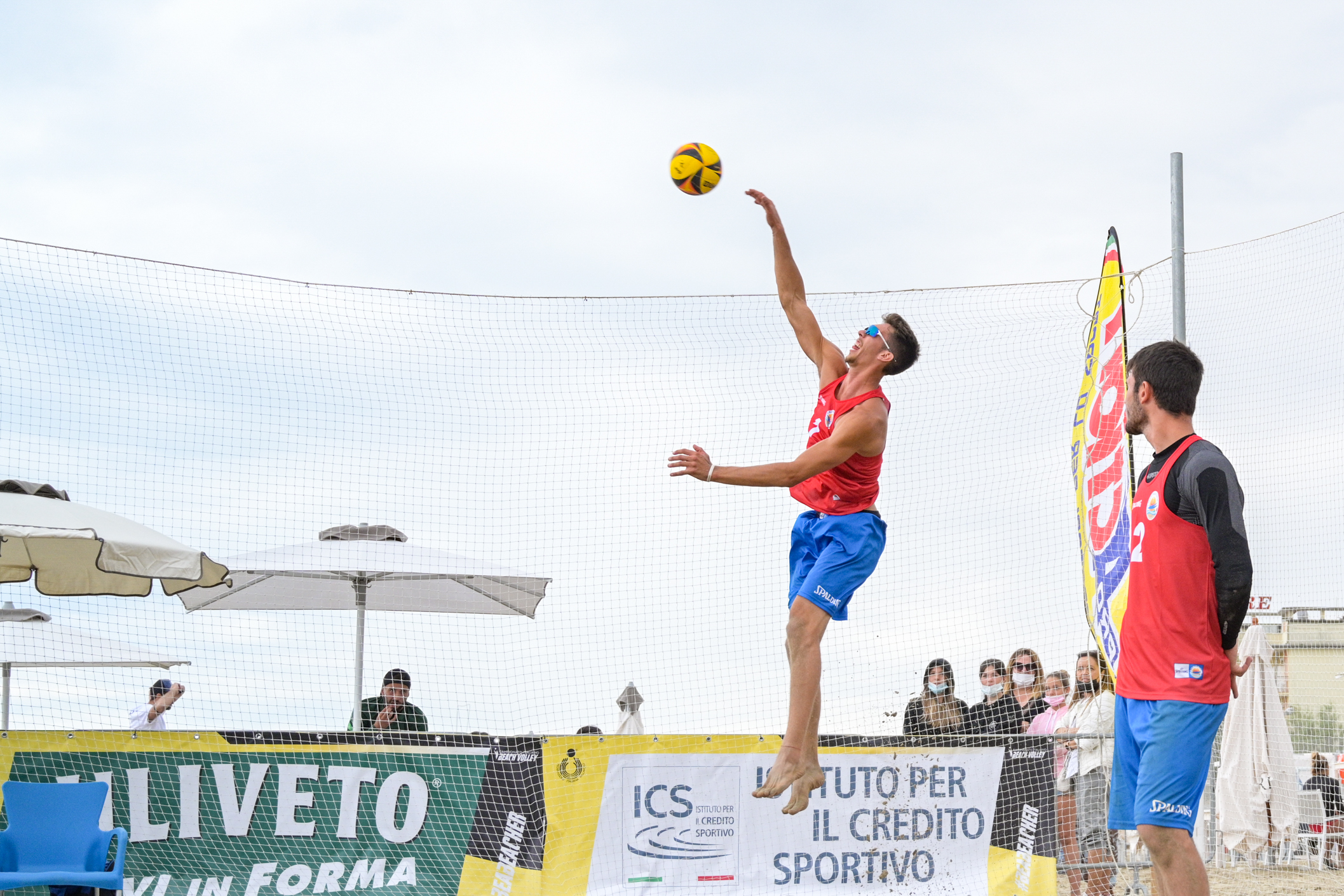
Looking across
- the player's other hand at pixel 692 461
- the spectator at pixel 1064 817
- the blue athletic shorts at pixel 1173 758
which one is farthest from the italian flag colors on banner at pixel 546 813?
the blue athletic shorts at pixel 1173 758

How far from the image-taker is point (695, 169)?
5109 mm

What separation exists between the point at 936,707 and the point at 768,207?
12.2 ft

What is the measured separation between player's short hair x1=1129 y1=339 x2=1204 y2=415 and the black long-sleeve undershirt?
0.19 meters

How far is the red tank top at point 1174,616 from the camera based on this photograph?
3.38m

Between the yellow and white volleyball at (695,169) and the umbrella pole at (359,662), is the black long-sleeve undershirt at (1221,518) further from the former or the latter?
the umbrella pole at (359,662)

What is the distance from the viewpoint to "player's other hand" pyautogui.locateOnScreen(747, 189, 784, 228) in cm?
498

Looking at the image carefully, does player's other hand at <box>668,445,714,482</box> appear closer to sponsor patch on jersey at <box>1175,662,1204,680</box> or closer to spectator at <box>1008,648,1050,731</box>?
sponsor patch on jersey at <box>1175,662,1204,680</box>

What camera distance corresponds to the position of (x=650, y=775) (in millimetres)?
6863

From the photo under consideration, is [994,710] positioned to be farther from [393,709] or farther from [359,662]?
[359,662]

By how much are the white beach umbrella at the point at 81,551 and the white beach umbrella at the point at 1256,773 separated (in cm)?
696

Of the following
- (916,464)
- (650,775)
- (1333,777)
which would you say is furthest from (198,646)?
(1333,777)

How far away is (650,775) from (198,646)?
107 inches

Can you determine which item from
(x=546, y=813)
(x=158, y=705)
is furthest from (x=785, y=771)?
(x=158, y=705)

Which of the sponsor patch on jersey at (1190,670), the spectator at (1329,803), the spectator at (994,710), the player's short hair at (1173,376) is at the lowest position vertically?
the spectator at (1329,803)
